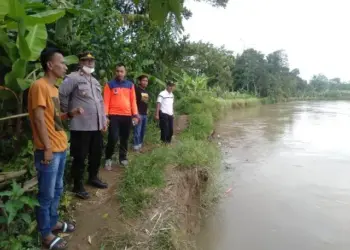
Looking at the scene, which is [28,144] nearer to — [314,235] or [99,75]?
[99,75]

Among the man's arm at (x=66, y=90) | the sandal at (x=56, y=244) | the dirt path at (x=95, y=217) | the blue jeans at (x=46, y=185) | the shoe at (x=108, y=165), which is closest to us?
the blue jeans at (x=46, y=185)

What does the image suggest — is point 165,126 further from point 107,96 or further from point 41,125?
point 41,125

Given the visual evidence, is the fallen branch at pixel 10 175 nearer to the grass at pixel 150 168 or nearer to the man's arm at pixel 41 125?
the man's arm at pixel 41 125

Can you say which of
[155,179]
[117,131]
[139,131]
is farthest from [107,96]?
[139,131]

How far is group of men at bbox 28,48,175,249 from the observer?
7.04 ft

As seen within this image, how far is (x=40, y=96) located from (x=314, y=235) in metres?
3.86

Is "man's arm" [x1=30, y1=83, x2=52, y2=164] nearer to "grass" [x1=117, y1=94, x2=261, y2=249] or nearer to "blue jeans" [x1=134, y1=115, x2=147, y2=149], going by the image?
"grass" [x1=117, y1=94, x2=261, y2=249]

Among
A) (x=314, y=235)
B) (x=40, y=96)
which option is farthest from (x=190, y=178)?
(x=40, y=96)

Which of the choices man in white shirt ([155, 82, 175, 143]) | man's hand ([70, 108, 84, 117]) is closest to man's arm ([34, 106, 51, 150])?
man's hand ([70, 108, 84, 117])

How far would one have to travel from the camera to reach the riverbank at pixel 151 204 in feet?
8.82

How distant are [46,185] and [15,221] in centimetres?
46

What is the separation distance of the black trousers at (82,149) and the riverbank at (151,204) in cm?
31

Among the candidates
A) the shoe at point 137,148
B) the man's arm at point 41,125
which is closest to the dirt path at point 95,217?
the man's arm at point 41,125

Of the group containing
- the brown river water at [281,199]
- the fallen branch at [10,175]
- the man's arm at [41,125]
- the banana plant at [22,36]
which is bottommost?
the brown river water at [281,199]
